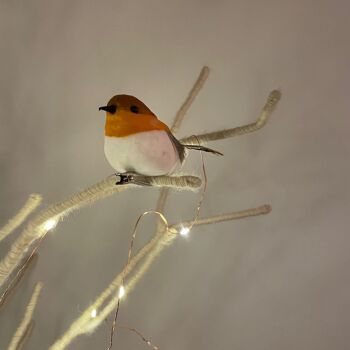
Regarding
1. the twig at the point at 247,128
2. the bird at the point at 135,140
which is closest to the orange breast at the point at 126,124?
the bird at the point at 135,140

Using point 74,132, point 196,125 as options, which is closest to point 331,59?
point 196,125

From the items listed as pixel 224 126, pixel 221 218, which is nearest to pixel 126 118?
pixel 221 218

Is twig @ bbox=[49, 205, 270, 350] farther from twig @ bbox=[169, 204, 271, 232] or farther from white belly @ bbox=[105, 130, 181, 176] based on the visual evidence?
white belly @ bbox=[105, 130, 181, 176]

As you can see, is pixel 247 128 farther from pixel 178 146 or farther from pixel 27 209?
pixel 27 209

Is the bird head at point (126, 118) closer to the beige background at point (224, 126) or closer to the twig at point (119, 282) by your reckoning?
the twig at point (119, 282)

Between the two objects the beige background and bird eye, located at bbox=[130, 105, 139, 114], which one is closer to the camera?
bird eye, located at bbox=[130, 105, 139, 114]

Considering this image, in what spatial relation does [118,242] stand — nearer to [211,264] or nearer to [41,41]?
[211,264]

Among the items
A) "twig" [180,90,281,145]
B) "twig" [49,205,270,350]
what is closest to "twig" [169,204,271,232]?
"twig" [49,205,270,350]
